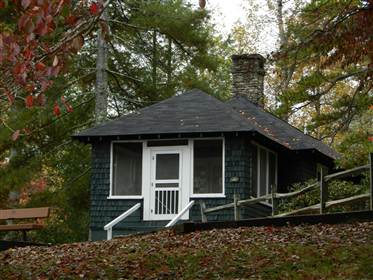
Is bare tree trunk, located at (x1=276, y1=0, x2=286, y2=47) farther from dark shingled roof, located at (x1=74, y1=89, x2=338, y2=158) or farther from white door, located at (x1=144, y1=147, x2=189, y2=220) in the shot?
white door, located at (x1=144, y1=147, x2=189, y2=220)

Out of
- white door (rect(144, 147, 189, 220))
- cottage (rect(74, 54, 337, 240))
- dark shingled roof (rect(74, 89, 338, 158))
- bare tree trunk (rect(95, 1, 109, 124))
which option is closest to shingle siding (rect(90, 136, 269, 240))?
cottage (rect(74, 54, 337, 240))

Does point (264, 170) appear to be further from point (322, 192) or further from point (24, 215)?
point (24, 215)

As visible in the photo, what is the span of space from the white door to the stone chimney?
5673 millimetres

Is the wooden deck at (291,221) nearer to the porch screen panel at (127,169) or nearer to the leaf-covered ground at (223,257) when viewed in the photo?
the leaf-covered ground at (223,257)

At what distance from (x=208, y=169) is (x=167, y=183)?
1045 millimetres

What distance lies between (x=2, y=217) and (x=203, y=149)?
18.2 feet

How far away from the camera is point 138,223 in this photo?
2056cm

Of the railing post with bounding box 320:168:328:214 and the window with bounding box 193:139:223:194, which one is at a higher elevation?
the window with bounding box 193:139:223:194

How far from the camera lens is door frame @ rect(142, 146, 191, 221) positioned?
20.4 meters

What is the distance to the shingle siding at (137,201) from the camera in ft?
66.1

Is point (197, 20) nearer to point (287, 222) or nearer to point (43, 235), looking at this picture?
point (43, 235)

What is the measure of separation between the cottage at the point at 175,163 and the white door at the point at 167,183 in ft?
0.07

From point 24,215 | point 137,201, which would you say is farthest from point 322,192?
point 137,201

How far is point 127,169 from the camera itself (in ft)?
68.9
